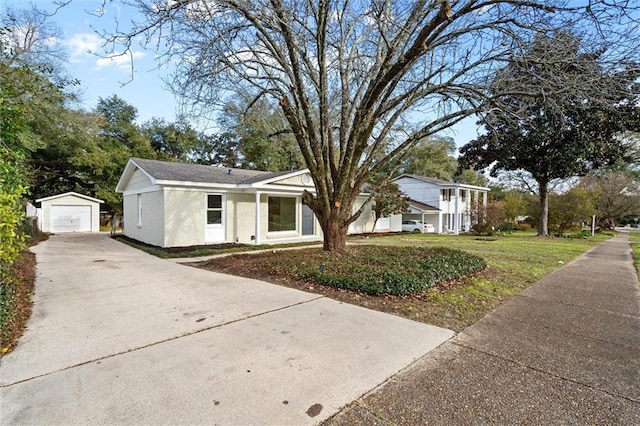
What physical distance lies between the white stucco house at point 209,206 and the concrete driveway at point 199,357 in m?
6.48

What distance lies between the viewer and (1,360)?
2992 millimetres

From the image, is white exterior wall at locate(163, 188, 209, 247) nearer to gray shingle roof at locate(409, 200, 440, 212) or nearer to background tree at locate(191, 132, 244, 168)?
gray shingle roof at locate(409, 200, 440, 212)

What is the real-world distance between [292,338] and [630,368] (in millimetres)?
3270

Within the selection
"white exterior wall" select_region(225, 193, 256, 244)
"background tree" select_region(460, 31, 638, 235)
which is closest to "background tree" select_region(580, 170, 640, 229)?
"background tree" select_region(460, 31, 638, 235)

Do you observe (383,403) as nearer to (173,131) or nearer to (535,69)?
(535,69)

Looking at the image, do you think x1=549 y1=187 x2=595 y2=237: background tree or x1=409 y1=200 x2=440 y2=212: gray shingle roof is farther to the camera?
x1=409 y1=200 x2=440 y2=212: gray shingle roof

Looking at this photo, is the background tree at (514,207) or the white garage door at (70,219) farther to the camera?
the background tree at (514,207)

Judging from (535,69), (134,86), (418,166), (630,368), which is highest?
(418,166)

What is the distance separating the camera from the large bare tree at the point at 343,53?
5930 mm

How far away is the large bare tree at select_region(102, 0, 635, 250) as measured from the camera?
5930 millimetres

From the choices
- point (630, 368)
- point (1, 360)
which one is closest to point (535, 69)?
point (630, 368)

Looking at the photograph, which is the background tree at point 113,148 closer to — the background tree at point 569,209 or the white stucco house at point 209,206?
the white stucco house at point 209,206

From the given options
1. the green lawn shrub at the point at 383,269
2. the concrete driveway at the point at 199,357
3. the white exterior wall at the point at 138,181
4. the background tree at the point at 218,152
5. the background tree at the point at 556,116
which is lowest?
the concrete driveway at the point at 199,357

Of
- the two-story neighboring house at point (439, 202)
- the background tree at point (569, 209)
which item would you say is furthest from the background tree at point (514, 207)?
the background tree at point (569, 209)
